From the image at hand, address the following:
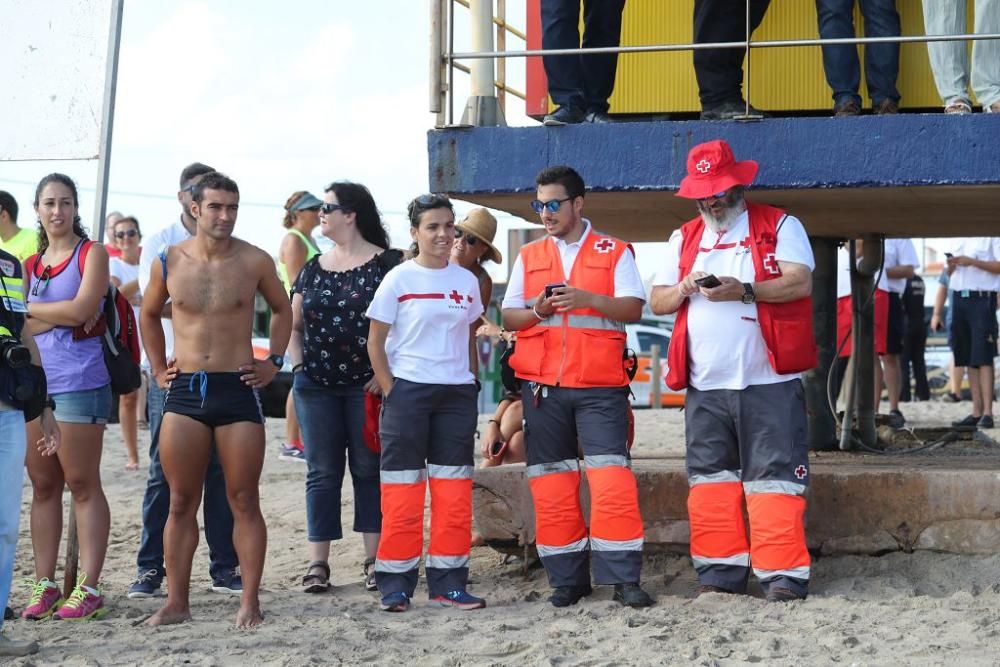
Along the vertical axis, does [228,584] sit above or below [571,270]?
A: below

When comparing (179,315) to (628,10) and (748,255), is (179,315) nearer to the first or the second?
(748,255)

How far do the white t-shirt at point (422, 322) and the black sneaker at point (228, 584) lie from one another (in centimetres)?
144

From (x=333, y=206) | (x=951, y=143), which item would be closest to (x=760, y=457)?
(x=951, y=143)

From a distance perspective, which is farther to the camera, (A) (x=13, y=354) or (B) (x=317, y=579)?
(B) (x=317, y=579)

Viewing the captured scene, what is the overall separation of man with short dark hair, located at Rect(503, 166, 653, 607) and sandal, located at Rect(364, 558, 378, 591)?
Answer: 932mm

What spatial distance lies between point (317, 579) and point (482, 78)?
2.78 m

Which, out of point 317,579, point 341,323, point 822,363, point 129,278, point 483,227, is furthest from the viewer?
point 129,278

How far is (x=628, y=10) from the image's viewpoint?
28.3 ft

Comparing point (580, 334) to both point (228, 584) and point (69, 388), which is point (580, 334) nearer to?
point (228, 584)

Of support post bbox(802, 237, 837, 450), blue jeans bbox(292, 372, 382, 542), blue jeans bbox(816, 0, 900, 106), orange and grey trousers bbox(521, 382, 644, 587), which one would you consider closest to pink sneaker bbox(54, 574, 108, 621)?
blue jeans bbox(292, 372, 382, 542)

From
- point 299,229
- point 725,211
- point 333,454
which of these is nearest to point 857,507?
point 725,211

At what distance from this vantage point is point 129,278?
38.5 ft

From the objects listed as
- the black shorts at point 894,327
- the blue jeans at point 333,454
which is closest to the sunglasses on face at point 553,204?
the blue jeans at point 333,454

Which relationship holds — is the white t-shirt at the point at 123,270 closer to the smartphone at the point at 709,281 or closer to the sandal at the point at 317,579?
the sandal at the point at 317,579
